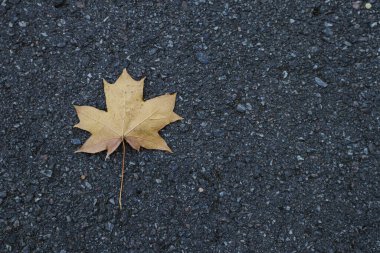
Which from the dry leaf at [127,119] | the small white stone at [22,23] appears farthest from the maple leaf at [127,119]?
the small white stone at [22,23]

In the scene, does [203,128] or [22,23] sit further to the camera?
[22,23]

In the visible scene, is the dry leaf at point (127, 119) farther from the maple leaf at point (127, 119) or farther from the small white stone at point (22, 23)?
the small white stone at point (22, 23)

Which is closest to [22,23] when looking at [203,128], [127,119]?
[127,119]

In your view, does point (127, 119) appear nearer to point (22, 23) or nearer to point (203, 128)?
point (203, 128)

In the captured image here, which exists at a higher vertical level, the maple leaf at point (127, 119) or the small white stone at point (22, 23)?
the small white stone at point (22, 23)

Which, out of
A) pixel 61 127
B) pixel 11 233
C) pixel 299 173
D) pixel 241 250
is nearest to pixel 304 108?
pixel 299 173
